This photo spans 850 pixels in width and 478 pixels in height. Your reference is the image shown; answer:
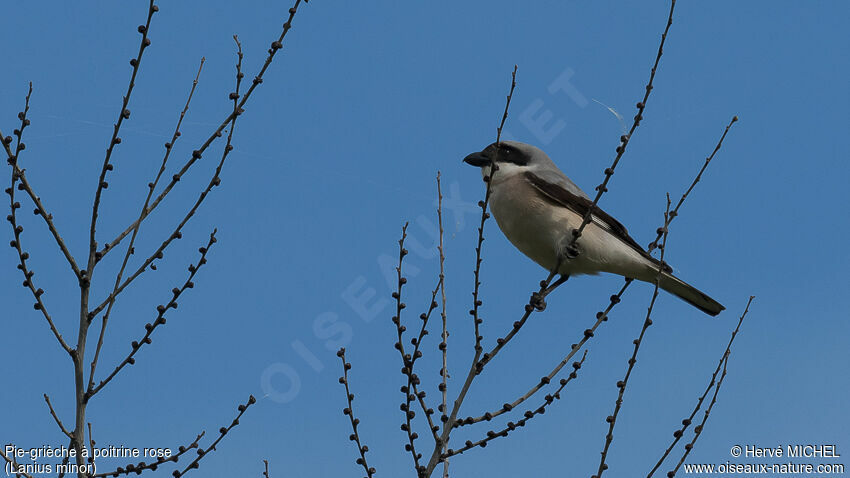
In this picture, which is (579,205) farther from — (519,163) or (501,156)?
(501,156)

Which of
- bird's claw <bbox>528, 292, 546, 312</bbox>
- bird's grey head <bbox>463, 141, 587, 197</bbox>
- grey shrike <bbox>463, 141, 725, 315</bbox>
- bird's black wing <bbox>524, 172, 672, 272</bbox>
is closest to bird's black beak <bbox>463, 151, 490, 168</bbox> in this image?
bird's grey head <bbox>463, 141, 587, 197</bbox>

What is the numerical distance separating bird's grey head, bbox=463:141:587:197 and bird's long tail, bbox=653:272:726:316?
3.47 feet

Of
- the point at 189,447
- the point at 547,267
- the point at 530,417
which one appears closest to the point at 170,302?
the point at 189,447

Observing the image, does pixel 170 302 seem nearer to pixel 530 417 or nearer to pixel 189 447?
pixel 189 447

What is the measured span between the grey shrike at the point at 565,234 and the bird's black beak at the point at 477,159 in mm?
341

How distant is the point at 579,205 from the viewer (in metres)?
6.70

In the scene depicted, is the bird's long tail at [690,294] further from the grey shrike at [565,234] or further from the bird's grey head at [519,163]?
the bird's grey head at [519,163]

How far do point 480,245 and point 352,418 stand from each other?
119 centimetres

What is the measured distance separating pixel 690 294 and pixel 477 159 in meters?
2.20

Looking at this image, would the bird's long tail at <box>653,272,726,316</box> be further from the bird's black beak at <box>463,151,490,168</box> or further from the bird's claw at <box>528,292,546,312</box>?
the bird's black beak at <box>463,151,490,168</box>

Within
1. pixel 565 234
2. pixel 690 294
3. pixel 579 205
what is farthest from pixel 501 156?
pixel 690 294

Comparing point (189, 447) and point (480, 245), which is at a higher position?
point (480, 245)

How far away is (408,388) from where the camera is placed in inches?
168

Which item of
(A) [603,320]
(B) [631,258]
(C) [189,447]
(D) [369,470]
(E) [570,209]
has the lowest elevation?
(D) [369,470]
